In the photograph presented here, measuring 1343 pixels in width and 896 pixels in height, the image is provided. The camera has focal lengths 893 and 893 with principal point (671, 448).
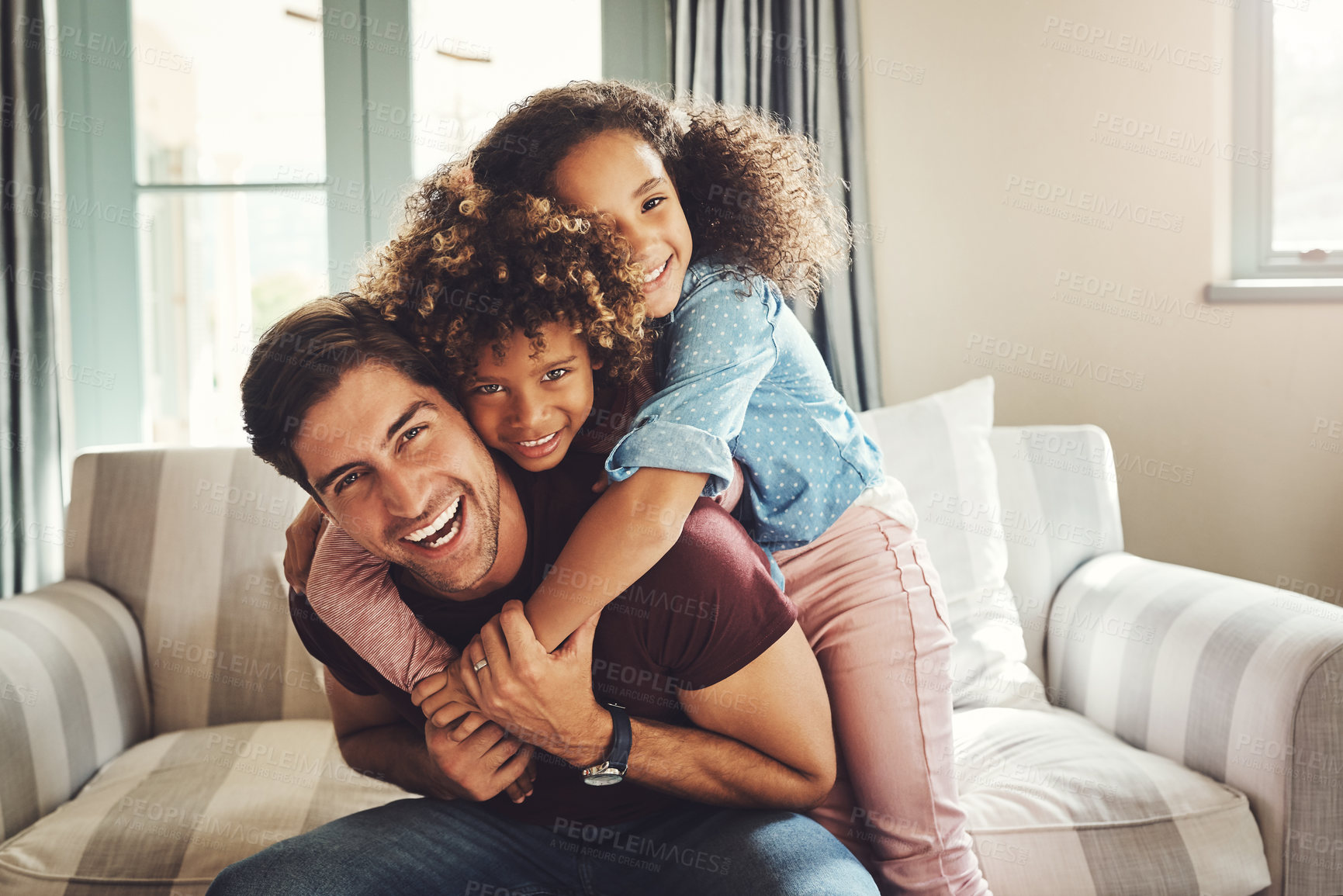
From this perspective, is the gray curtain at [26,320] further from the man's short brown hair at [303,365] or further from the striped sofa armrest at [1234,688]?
the striped sofa armrest at [1234,688]

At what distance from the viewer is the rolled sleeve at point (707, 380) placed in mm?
1068

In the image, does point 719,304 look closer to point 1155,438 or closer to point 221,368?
point 1155,438

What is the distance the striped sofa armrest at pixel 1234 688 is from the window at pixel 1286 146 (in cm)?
105

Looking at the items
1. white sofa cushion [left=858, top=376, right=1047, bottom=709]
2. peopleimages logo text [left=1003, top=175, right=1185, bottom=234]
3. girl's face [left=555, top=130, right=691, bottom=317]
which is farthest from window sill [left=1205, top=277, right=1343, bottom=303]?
girl's face [left=555, top=130, right=691, bottom=317]

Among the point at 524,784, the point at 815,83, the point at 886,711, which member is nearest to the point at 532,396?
the point at 524,784

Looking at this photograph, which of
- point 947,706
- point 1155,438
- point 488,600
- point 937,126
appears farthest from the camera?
point 937,126

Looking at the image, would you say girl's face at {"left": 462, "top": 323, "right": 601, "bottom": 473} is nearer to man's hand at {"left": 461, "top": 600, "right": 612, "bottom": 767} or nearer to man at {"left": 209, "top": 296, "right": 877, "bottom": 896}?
man at {"left": 209, "top": 296, "right": 877, "bottom": 896}

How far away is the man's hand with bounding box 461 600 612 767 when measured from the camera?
39.5 inches

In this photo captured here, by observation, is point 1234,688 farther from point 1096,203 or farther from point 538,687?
point 1096,203

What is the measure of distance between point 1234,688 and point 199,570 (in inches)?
81.8

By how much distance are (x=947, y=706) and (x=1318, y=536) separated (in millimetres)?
1602

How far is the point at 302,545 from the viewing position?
124 cm

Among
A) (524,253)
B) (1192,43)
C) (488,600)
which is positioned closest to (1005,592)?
(488,600)

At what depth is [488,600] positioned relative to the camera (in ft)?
3.77
